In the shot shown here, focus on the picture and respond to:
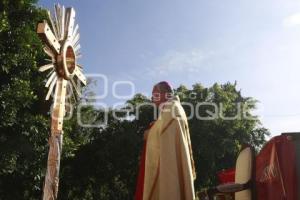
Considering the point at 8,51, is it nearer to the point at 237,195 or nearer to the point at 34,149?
the point at 34,149

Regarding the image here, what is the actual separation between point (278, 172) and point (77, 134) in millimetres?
19884

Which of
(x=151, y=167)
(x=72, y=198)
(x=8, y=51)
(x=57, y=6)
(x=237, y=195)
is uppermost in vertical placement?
(x=8, y=51)

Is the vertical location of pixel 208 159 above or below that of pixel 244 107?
below

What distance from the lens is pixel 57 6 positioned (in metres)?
6.58

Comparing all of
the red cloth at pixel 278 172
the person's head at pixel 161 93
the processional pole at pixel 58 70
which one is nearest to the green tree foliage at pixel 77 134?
the processional pole at pixel 58 70

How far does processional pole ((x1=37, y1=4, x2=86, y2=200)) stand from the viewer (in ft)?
18.4

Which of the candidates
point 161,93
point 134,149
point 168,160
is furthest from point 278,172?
point 134,149

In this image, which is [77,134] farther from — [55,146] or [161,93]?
[161,93]

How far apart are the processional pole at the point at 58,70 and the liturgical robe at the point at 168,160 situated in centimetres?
153

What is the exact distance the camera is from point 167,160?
4.50m

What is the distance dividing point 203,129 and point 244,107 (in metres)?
7.26

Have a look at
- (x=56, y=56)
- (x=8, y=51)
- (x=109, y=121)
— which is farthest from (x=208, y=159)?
(x=56, y=56)

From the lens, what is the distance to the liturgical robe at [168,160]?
14.4ft

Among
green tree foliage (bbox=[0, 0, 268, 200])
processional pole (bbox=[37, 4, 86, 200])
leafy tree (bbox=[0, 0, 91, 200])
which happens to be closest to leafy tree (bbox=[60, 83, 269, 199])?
green tree foliage (bbox=[0, 0, 268, 200])
